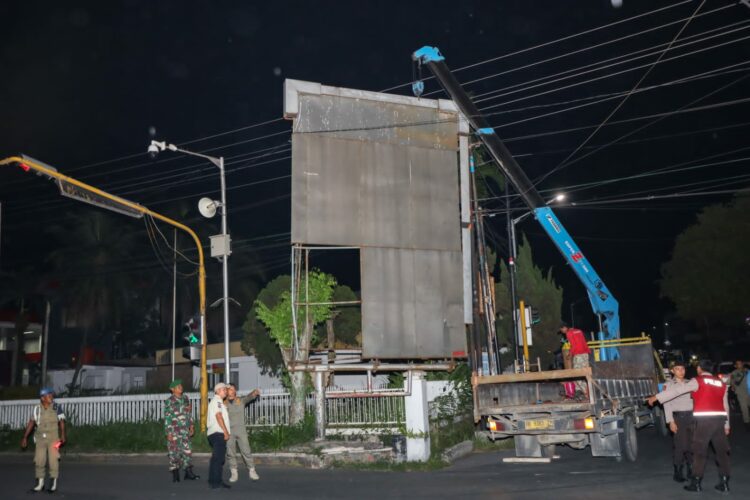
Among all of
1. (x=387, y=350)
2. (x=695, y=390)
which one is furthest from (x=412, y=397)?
(x=695, y=390)

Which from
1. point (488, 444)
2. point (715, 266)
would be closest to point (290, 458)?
point (488, 444)

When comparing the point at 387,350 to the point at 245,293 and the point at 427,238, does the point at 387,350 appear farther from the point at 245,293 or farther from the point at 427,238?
the point at 245,293

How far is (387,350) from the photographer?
16031mm

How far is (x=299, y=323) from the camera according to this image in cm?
1670

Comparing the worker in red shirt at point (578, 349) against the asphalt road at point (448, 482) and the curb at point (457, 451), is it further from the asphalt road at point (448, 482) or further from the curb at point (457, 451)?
→ the curb at point (457, 451)

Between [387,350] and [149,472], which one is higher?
[387,350]

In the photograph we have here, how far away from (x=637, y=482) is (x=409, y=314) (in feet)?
23.3

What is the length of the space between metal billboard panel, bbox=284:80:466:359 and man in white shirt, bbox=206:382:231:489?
5.47 meters

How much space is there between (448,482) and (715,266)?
34783 millimetres

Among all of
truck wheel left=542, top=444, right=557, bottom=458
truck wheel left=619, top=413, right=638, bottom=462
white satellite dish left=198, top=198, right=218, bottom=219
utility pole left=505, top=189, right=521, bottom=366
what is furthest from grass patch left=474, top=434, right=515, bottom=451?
white satellite dish left=198, top=198, right=218, bottom=219

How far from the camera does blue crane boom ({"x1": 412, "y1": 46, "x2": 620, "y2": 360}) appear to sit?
60.4 feet

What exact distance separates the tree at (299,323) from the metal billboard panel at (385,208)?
4.92 ft

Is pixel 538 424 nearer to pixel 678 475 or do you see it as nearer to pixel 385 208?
pixel 678 475

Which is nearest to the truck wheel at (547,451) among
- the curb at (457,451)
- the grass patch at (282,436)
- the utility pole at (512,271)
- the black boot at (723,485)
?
the curb at (457,451)
